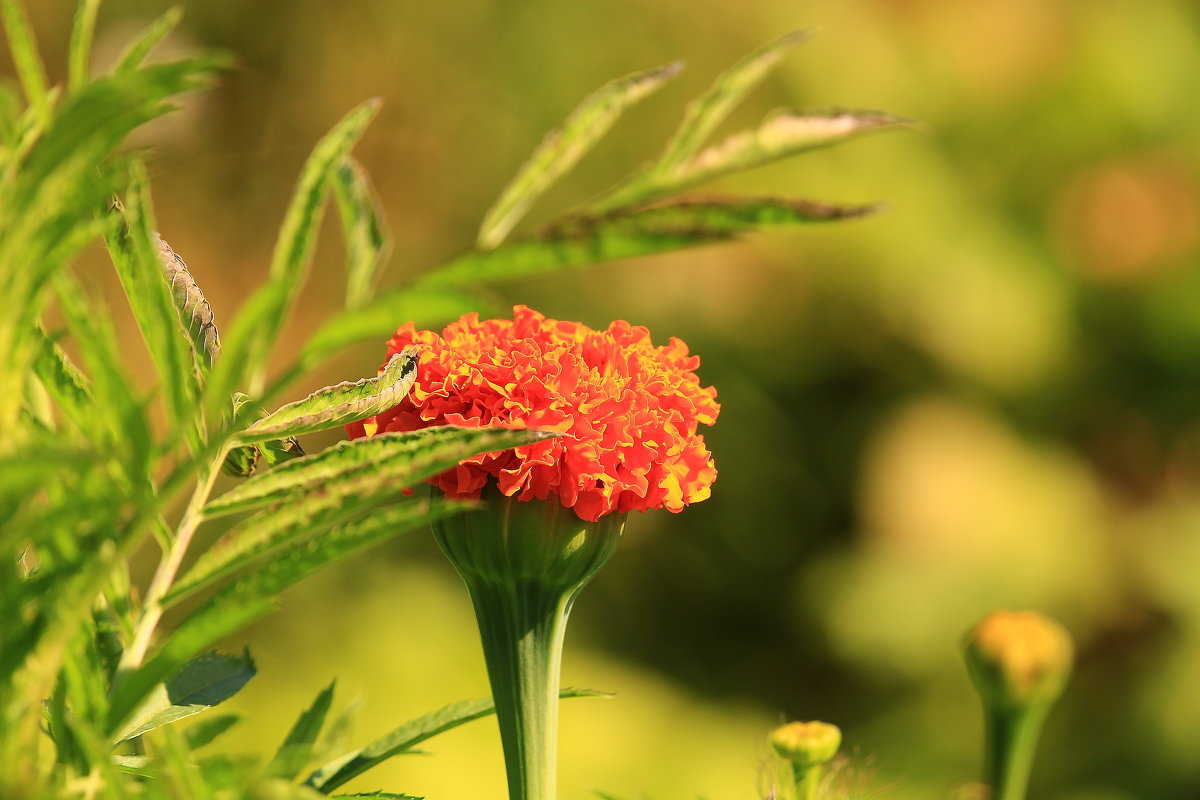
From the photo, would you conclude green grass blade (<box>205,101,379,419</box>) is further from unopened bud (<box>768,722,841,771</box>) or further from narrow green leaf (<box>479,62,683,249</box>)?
unopened bud (<box>768,722,841,771</box>)

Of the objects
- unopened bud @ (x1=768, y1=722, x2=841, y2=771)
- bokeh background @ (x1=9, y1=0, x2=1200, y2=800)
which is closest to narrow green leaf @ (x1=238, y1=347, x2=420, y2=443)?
unopened bud @ (x1=768, y1=722, x2=841, y2=771)

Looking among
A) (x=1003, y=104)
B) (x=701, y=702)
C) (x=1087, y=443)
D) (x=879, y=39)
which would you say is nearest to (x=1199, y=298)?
(x=1087, y=443)

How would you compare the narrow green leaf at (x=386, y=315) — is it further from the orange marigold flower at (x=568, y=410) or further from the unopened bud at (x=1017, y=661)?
the unopened bud at (x=1017, y=661)

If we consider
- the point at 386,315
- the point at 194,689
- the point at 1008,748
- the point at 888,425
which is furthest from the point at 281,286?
the point at 888,425

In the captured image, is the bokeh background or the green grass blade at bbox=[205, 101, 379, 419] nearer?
the green grass blade at bbox=[205, 101, 379, 419]

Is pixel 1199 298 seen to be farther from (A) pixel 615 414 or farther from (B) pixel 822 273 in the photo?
(A) pixel 615 414

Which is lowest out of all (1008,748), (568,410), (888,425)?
(888,425)

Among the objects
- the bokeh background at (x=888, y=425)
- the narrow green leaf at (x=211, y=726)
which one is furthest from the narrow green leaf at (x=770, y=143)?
the bokeh background at (x=888, y=425)

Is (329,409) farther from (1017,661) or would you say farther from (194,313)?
(1017,661)
